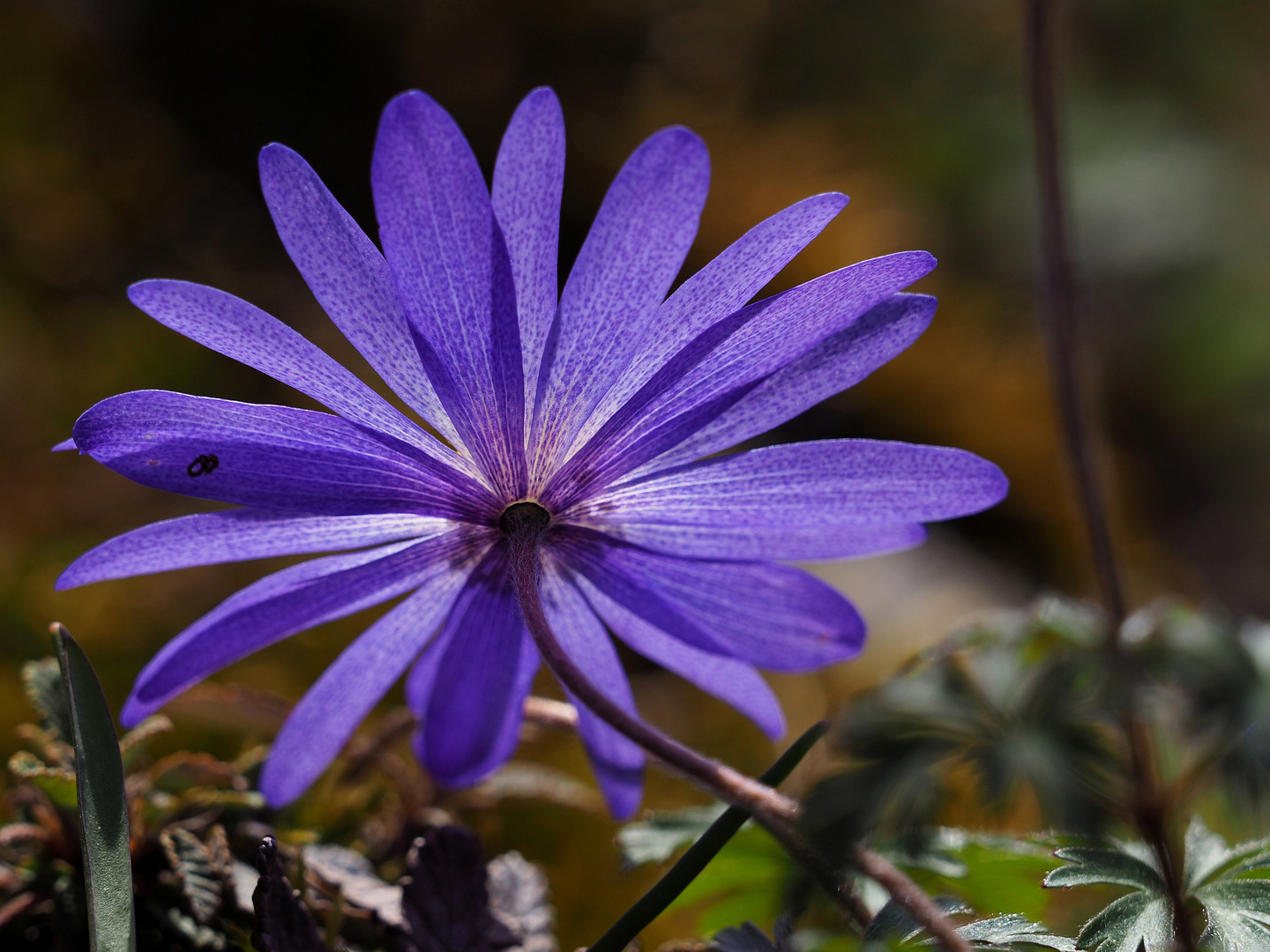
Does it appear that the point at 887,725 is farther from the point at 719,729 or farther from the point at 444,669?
the point at 719,729

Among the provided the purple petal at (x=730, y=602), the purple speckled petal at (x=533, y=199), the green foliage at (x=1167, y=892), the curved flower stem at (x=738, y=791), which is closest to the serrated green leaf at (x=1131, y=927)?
the green foliage at (x=1167, y=892)

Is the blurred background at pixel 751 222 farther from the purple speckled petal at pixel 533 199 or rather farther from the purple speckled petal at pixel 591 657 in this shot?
the purple speckled petal at pixel 533 199

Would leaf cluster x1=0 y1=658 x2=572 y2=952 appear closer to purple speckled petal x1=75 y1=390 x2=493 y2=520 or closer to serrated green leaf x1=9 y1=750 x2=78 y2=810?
serrated green leaf x1=9 y1=750 x2=78 y2=810

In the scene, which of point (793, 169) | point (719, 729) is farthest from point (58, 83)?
point (719, 729)

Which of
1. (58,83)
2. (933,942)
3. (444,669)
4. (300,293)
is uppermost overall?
(58,83)

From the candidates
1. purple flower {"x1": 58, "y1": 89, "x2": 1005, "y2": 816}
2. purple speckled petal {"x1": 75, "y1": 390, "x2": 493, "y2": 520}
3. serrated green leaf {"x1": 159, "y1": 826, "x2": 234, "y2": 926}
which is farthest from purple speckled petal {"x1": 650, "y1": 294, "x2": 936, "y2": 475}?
serrated green leaf {"x1": 159, "y1": 826, "x2": 234, "y2": 926}

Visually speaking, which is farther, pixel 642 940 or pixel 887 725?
pixel 642 940

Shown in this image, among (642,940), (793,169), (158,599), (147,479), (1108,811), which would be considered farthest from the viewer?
(793,169)
